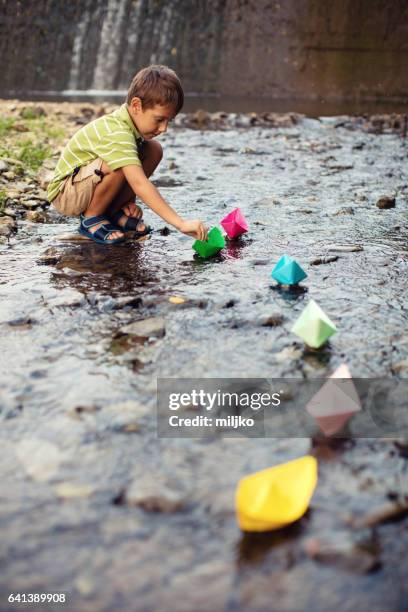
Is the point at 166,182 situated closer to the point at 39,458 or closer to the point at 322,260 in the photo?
the point at 322,260

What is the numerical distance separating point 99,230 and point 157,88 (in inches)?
31.0

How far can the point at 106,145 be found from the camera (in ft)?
11.0

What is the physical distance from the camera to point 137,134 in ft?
11.4

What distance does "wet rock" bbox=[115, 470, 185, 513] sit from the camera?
149 centimetres

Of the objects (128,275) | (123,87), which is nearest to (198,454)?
(128,275)

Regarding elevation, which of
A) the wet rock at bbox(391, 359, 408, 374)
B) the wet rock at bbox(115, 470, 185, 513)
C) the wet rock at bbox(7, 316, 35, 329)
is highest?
the wet rock at bbox(391, 359, 408, 374)

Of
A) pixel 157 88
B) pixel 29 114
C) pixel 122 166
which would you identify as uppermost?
pixel 157 88

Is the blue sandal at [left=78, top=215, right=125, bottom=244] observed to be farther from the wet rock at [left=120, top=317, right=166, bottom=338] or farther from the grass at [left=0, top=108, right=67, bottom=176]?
the grass at [left=0, top=108, right=67, bottom=176]

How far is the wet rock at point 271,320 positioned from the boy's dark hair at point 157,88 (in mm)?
1367

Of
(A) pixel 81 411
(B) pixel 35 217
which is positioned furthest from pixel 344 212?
(A) pixel 81 411

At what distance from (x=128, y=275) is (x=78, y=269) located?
252mm

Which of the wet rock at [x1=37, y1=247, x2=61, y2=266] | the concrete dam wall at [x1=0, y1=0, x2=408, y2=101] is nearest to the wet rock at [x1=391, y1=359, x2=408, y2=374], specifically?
the wet rock at [x1=37, y1=247, x2=61, y2=266]

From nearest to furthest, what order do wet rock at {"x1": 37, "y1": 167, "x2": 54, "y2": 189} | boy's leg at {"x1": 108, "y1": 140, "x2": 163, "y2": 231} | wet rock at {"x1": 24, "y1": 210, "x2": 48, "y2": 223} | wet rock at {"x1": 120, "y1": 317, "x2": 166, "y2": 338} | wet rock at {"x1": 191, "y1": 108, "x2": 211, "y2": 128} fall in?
wet rock at {"x1": 120, "y1": 317, "x2": 166, "y2": 338}, boy's leg at {"x1": 108, "y1": 140, "x2": 163, "y2": 231}, wet rock at {"x1": 24, "y1": 210, "x2": 48, "y2": 223}, wet rock at {"x1": 37, "y1": 167, "x2": 54, "y2": 189}, wet rock at {"x1": 191, "y1": 108, "x2": 211, "y2": 128}
